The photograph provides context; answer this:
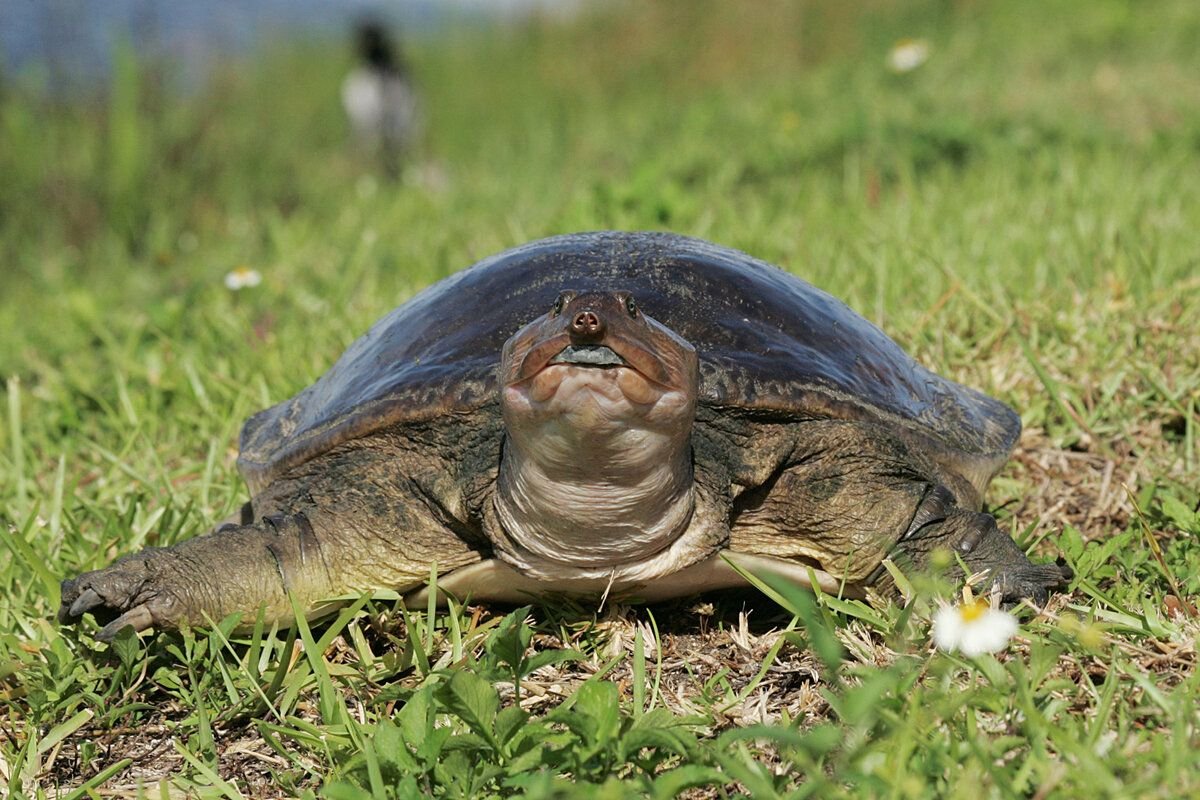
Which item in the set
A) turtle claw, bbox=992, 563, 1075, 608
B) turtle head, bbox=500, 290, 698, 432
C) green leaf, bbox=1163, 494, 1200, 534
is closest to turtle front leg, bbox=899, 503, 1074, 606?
turtle claw, bbox=992, 563, 1075, 608

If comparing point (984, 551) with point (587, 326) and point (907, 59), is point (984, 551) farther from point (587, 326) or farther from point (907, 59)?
point (907, 59)

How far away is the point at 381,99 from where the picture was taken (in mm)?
10141

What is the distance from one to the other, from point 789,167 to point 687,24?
16.9ft

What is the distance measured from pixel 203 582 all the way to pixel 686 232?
2.43m

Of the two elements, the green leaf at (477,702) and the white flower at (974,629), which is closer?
the white flower at (974,629)

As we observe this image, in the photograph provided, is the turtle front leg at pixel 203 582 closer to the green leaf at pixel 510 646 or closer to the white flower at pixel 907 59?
the green leaf at pixel 510 646

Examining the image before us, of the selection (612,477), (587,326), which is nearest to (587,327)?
(587,326)

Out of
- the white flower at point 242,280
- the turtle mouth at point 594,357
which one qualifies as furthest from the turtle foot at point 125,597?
the white flower at point 242,280

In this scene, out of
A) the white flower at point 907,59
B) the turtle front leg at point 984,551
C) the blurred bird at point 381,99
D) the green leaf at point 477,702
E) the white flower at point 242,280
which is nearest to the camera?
the green leaf at point 477,702

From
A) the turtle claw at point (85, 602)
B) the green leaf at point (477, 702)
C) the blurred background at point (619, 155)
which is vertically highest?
the green leaf at point (477, 702)

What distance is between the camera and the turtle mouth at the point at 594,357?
1.60m

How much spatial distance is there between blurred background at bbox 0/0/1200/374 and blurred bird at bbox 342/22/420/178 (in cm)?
13

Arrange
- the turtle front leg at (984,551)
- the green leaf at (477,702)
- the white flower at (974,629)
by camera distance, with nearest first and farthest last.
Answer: the white flower at (974,629), the green leaf at (477,702), the turtle front leg at (984,551)

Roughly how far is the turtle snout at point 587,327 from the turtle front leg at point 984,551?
2.38 ft
